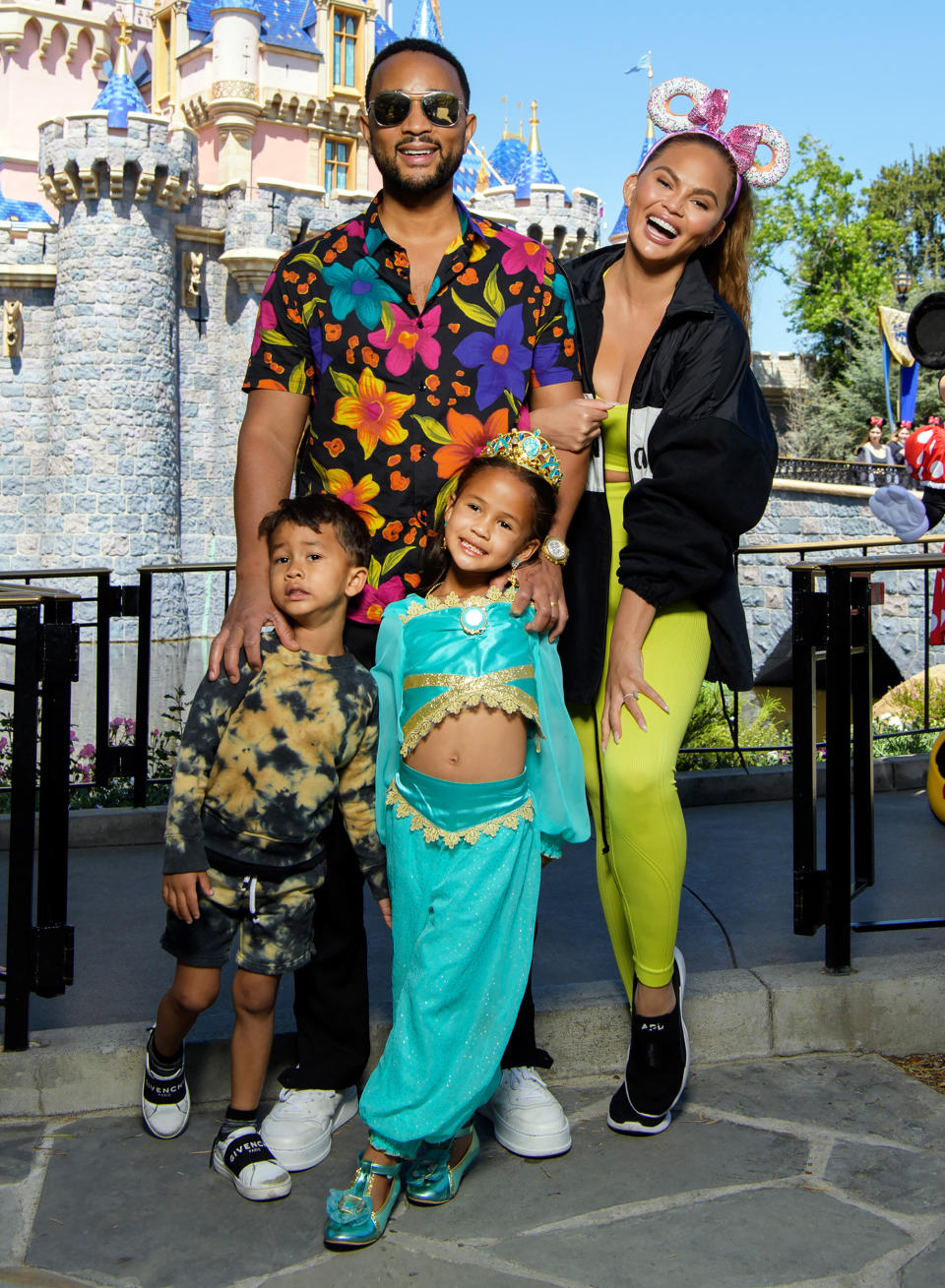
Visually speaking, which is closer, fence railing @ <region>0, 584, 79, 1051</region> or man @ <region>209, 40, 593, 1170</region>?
man @ <region>209, 40, 593, 1170</region>

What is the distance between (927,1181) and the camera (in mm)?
2518

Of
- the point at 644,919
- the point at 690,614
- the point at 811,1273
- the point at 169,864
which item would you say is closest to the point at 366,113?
the point at 690,614

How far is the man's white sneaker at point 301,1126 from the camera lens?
2588 millimetres

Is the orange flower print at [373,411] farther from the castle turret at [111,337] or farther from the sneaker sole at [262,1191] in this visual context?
the castle turret at [111,337]

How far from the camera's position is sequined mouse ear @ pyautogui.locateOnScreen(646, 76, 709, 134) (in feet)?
9.55

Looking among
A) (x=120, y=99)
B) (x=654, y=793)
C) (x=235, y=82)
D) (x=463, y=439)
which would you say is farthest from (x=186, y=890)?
(x=235, y=82)

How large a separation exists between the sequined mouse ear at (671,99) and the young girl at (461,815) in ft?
3.10

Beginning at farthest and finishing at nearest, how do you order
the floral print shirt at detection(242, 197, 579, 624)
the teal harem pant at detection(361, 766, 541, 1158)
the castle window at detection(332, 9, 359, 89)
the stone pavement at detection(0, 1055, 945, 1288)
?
the castle window at detection(332, 9, 359, 89) → the floral print shirt at detection(242, 197, 579, 624) → the teal harem pant at detection(361, 766, 541, 1158) → the stone pavement at detection(0, 1055, 945, 1288)

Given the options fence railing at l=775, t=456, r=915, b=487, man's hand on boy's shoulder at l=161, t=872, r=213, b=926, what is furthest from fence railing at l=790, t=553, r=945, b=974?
fence railing at l=775, t=456, r=915, b=487

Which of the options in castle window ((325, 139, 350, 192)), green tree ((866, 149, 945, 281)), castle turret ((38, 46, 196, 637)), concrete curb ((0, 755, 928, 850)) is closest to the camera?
concrete curb ((0, 755, 928, 850))

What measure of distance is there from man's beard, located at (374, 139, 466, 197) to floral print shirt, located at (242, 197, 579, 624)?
10 cm

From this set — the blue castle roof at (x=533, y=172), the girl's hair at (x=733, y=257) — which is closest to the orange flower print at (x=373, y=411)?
the girl's hair at (x=733, y=257)

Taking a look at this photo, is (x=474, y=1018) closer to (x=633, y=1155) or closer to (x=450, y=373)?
(x=633, y=1155)

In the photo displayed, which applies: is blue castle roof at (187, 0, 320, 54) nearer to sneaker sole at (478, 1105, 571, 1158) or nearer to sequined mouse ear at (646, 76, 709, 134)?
sequined mouse ear at (646, 76, 709, 134)
